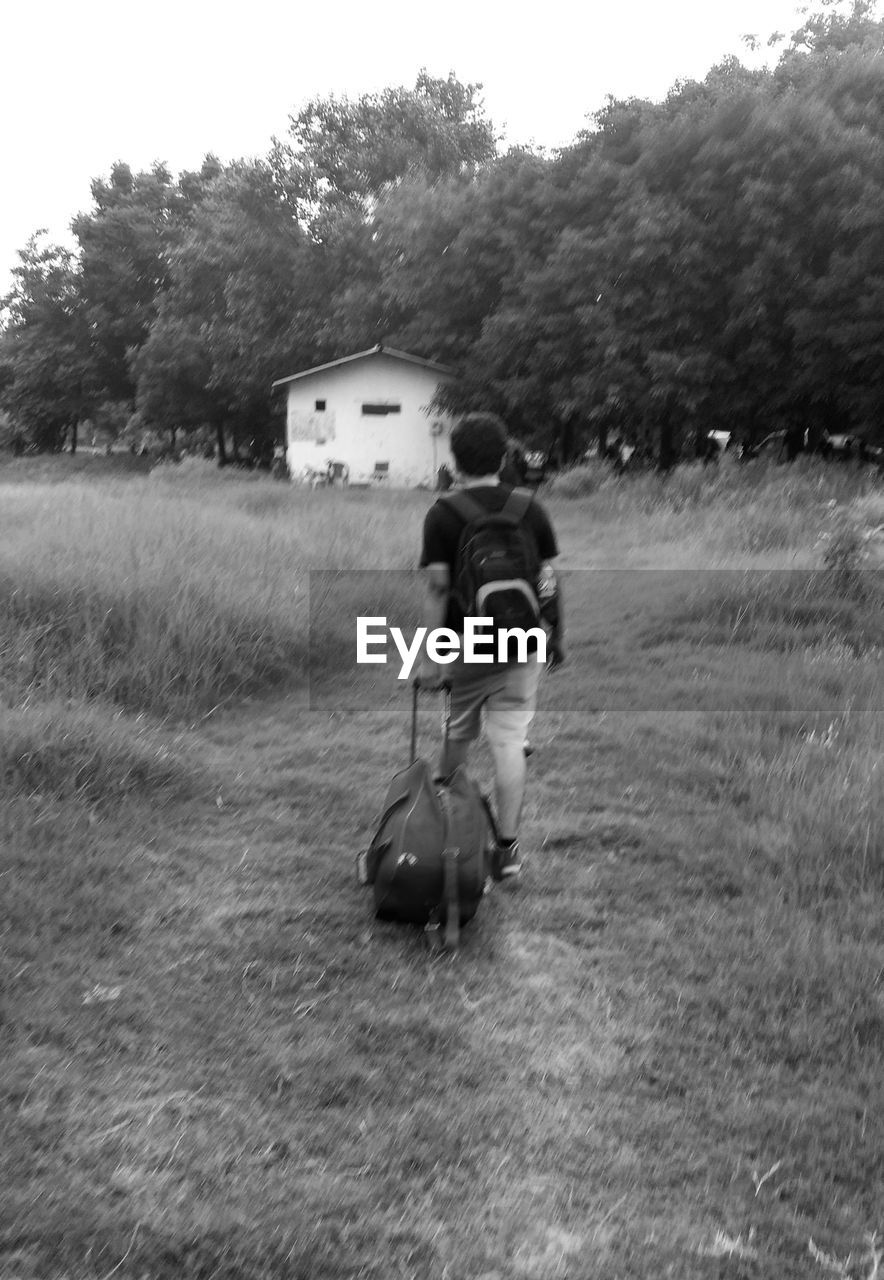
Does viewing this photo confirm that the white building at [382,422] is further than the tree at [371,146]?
No

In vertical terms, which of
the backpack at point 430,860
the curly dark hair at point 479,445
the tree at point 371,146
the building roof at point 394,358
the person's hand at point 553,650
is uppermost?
the tree at point 371,146

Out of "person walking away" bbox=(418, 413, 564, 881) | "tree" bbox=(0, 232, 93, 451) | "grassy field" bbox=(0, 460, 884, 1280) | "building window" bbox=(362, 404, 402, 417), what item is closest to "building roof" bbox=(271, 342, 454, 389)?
"building window" bbox=(362, 404, 402, 417)

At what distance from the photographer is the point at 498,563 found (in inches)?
168

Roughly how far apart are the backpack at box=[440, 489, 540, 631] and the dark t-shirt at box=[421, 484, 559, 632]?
0.08 feet

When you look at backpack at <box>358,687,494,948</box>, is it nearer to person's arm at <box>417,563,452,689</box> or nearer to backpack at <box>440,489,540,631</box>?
person's arm at <box>417,563,452,689</box>

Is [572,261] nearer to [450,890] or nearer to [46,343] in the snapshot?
[450,890]

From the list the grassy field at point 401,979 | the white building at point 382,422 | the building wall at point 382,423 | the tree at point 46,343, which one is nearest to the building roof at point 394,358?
the white building at point 382,422

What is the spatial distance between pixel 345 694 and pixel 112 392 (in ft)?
165

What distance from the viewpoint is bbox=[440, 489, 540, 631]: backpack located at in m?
4.27

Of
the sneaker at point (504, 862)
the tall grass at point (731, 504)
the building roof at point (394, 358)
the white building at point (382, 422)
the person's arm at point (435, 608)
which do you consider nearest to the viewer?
the person's arm at point (435, 608)

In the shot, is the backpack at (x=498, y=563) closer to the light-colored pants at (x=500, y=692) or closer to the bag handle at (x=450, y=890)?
the light-colored pants at (x=500, y=692)

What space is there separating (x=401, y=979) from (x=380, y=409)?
1227 inches

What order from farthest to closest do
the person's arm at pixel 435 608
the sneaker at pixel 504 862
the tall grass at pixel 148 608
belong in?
the tall grass at pixel 148 608, the sneaker at pixel 504 862, the person's arm at pixel 435 608

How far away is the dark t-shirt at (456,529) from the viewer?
171 inches
